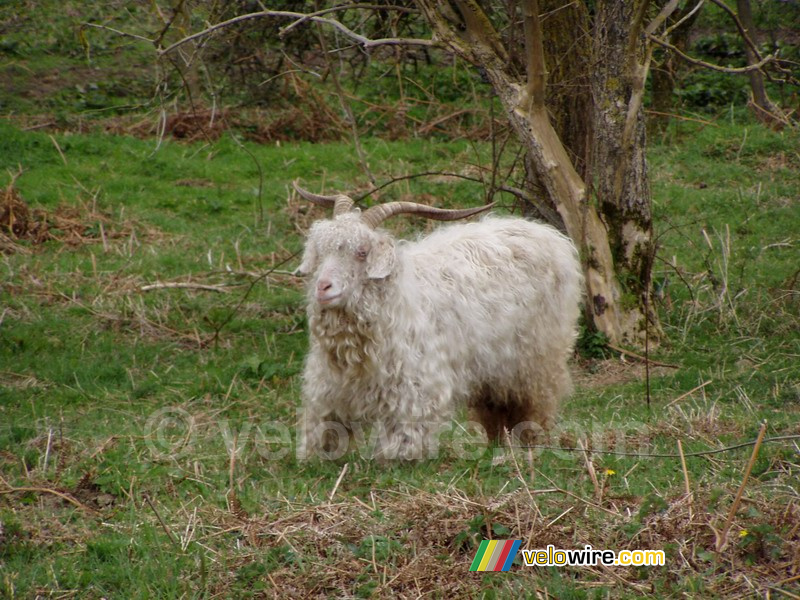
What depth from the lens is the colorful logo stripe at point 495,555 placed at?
4250 millimetres

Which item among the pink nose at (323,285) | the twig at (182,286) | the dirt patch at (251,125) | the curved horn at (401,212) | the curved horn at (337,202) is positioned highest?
the dirt patch at (251,125)

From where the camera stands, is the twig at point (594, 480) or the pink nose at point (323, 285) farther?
the pink nose at point (323, 285)

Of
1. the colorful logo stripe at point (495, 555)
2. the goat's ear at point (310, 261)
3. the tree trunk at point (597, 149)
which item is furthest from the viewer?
the tree trunk at point (597, 149)

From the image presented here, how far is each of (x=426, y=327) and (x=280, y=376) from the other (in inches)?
95.7

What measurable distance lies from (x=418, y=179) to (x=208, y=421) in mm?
5453

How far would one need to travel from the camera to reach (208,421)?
7.04 m

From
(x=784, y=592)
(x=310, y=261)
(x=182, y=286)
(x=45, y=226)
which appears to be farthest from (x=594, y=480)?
(x=45, y=226)

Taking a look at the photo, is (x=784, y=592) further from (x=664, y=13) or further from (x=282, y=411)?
(x=664, y=13)

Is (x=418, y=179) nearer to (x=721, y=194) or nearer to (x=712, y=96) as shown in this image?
(x=721, y=194)

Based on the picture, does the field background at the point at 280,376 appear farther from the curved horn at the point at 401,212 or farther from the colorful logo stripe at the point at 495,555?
the curved horn at the point at 401,212

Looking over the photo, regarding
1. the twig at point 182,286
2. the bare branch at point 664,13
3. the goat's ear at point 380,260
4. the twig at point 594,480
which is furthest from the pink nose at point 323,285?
the twig at point 182,286

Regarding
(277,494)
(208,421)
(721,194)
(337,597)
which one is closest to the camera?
(337,597)

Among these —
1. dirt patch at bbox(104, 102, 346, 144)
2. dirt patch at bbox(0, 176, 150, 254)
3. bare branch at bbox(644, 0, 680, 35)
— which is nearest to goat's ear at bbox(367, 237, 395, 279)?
bare branch at bbox(644, 0, 680, 35)

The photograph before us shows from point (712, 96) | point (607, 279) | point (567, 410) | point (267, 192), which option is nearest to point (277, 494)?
point (567, 410)
